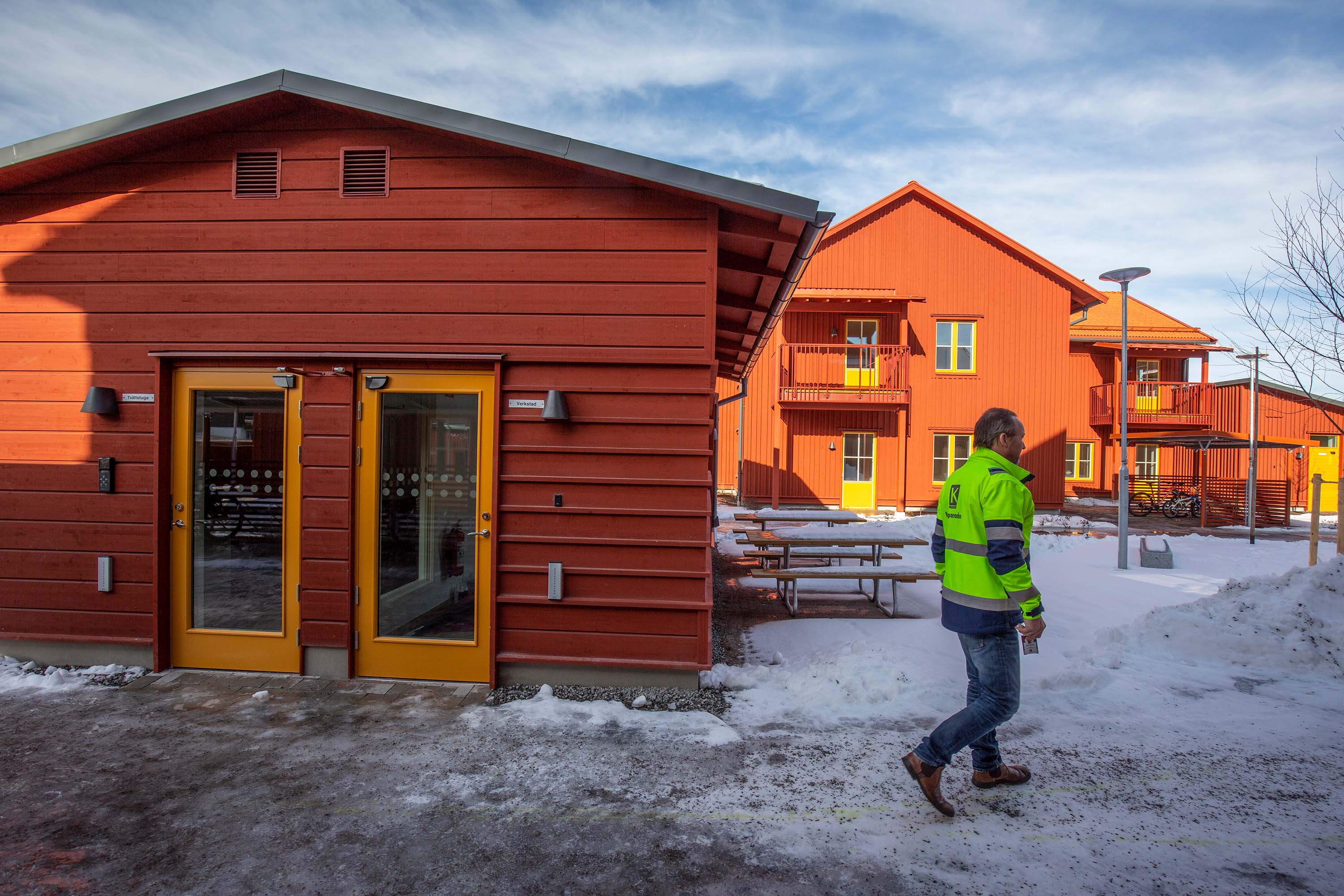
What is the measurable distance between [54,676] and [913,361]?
20.1 meters

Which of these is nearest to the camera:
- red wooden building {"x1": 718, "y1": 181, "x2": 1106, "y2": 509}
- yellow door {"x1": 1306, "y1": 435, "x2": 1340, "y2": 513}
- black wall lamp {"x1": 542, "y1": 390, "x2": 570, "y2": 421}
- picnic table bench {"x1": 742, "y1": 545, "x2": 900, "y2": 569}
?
black wall lamp {"x1": 542, "y1": 390, "x2": 570, "y2": 421}

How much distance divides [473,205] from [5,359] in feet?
12.5

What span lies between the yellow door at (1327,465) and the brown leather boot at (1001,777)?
26.9 m

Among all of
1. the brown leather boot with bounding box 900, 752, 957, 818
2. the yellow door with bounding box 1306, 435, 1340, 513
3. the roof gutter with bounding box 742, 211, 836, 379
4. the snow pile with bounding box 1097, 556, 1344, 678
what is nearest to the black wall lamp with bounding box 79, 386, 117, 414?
the roof gutter with bounding box 742, 211, 836, 379

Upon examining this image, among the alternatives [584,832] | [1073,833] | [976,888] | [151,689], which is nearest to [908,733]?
[1073,833]

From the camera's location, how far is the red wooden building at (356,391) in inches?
202

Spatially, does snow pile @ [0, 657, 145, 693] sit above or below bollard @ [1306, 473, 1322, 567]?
below

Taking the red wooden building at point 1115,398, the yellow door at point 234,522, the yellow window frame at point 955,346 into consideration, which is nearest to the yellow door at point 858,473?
the yellow window frame at point 955,346

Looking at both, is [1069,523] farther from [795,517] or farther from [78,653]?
[78,653]

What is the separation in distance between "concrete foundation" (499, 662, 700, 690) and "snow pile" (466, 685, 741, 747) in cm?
21

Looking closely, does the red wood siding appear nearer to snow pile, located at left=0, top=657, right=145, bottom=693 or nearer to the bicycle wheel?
snow pile, located at left=0, top=657, right=145, bottom=693

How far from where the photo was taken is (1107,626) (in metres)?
6.82

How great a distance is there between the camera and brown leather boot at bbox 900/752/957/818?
3.40 metres

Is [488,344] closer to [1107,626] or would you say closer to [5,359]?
[5,359]
